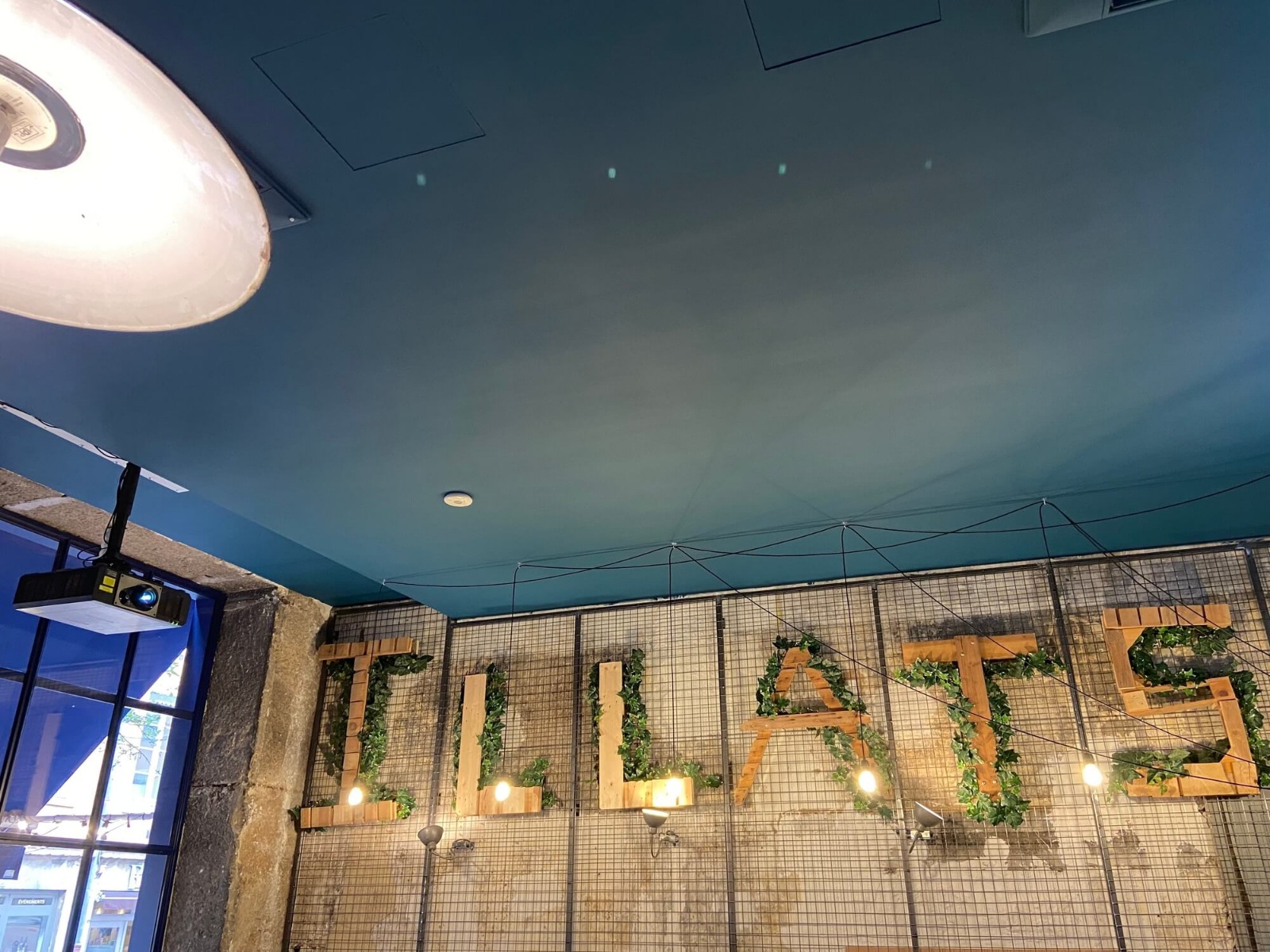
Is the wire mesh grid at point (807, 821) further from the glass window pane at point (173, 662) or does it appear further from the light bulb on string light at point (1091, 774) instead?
the glass window pane at point (173, 662)

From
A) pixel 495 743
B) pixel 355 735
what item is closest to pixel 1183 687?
pixel 495 743

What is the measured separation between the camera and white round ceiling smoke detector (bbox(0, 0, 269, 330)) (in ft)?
6.87

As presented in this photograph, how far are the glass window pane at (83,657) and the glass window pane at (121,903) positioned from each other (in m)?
1.21

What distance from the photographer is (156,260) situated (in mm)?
2574

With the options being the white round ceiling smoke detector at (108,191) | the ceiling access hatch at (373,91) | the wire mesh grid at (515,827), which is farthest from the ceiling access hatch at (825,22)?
the wire mesh grid at (515,827)

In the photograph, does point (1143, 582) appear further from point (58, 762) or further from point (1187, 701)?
point (58, 762)

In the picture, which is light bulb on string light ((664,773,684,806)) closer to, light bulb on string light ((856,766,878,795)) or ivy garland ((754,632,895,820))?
ivy garland ((754,632,895,820))

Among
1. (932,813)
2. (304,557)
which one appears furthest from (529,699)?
(932,813)

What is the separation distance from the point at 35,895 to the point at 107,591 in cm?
254

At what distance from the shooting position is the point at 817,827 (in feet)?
19.3

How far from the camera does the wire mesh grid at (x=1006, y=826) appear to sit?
532cm

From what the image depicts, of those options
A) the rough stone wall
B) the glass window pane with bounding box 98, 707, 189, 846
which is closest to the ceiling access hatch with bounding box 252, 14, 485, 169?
the rough stone wall

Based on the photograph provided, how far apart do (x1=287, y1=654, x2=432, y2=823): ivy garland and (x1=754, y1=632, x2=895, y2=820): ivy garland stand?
2.82 m

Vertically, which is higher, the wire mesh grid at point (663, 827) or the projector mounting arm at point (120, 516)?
the projector mounting arm at point (120, 516)
